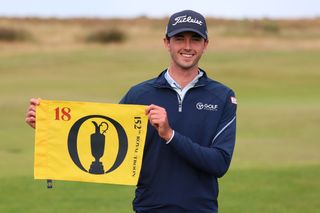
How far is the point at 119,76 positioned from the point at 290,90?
7757 millimetres

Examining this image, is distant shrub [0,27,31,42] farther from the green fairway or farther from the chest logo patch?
the chest logo patch

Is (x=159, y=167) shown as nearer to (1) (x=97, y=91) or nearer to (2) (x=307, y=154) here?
(2) (x=307, y=154)

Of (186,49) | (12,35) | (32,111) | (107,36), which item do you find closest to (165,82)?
(186,49)

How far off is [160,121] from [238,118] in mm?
16896

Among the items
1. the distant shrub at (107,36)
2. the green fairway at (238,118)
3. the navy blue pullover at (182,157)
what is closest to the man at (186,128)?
the navy blue pullover at (182,157)

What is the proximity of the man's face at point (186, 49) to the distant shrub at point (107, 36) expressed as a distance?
57734mm

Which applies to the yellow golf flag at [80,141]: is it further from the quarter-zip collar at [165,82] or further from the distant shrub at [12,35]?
the distant shrub at [12,35]

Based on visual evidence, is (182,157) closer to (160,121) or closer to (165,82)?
(160,121)

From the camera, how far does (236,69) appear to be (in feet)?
126

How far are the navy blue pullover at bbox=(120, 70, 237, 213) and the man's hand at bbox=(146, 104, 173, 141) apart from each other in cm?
17

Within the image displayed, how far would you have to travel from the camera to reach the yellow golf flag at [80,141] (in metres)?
5.05

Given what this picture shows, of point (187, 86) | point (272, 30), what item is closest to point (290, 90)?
point (187, 86)

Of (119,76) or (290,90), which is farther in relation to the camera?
(119,76)

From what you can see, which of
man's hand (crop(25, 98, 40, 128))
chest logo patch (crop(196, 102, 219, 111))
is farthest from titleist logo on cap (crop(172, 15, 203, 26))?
man's hand (crop(25, 98, 40, 128))
